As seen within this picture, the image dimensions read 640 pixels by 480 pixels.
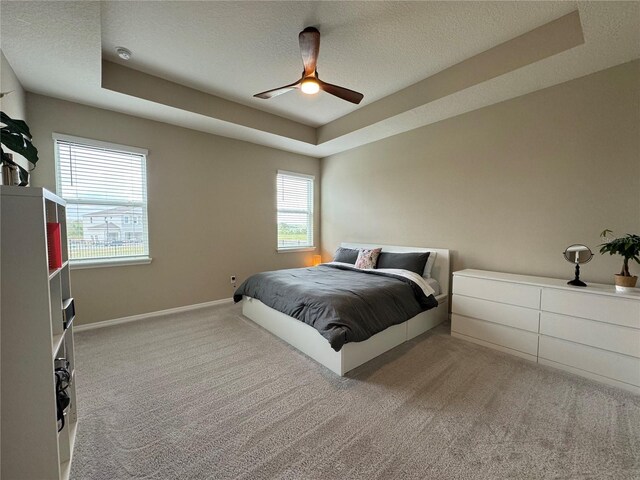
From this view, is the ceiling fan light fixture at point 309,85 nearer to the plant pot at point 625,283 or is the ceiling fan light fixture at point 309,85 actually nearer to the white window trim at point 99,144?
the white window trim at point 99,144

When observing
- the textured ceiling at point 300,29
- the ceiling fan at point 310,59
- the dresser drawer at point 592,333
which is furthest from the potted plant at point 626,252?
the ceiling fan at point 310,59

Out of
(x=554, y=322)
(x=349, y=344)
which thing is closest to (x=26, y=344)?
(x=349, y=344)

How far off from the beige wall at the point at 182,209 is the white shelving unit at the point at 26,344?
258 cm

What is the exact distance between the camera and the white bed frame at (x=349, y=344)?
2268 millimetres

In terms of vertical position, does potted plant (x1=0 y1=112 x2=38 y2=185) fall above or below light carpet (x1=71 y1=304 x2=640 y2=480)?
above

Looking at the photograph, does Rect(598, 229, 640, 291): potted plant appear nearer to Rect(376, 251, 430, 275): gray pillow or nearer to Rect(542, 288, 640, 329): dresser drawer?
Rect(542, 288, 640, 329): dresser drawer

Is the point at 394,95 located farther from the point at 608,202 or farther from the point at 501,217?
the point at 608,202

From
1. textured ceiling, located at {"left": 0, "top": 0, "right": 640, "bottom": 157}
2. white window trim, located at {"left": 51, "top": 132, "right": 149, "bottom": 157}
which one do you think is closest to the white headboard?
textured ceiling, located at {"left": 0, "top": 0, "right": 640, "bottom": 157}

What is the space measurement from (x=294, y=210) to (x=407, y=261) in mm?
2385

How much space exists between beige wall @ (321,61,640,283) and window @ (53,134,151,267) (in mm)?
3385

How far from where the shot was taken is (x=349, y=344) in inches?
87.8

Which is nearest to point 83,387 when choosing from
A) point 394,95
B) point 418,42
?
point 418,42

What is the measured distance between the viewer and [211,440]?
5.07ft

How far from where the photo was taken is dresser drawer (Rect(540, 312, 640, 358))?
199 centimetres
